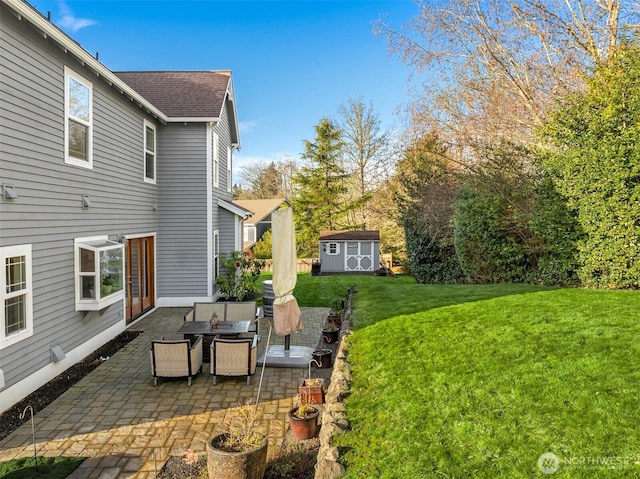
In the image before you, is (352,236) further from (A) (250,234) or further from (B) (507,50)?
(B) (507,50)

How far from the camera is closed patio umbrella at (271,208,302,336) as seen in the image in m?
6.83

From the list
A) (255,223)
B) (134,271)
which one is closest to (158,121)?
(134,271)

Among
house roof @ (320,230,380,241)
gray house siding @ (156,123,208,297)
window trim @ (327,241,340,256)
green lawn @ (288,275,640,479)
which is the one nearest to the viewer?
green lawn @ (288,275,640,479)

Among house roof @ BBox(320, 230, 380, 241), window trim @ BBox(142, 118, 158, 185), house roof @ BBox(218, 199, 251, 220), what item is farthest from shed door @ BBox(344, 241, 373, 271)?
window trim @ BBox(142, 118, 158, 185)

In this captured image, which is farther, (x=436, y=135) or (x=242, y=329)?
(x=436, y=135)

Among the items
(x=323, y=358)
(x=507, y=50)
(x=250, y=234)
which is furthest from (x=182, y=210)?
(x=250, y=234)

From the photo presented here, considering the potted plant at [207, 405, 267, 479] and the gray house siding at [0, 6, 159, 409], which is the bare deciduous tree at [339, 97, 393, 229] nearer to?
the gray house siding at [0, 6, 159, 409]

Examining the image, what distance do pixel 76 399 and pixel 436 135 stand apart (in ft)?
48.1

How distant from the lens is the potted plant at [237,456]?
3623mm

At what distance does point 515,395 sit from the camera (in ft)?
13.9

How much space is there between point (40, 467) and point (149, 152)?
9.31m

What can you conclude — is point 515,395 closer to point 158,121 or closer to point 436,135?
point 158,121

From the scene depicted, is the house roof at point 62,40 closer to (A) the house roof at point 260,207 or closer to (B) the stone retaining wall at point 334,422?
(B) the stone retaining wall at point 334,422

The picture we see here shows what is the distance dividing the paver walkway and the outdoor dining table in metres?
0.61
